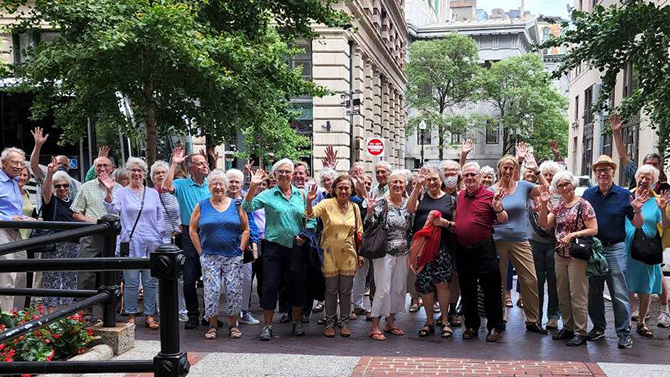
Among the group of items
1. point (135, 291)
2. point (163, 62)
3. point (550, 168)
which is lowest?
point (135, 291)

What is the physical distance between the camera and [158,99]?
12148 millimetres

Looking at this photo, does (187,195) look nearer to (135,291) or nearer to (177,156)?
(177,156)

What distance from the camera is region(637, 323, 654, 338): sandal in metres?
6.95

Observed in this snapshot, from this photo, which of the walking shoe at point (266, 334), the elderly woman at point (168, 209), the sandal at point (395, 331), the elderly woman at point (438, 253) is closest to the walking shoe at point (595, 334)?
the elderly woman at point (438, 253)

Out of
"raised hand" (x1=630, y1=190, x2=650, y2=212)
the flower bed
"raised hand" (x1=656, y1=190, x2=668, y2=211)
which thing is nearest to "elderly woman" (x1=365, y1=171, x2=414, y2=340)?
"raised hand" (x1=630, y1=190, x2=650, y2=212)

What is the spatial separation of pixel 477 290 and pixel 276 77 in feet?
21.3

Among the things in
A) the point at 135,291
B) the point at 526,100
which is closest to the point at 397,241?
the point at 135,291

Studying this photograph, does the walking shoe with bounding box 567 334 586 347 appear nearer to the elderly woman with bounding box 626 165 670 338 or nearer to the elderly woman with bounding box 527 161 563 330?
the elderly woman with bounding box 527 161 563 330

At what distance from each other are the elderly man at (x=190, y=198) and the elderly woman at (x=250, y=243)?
38cm

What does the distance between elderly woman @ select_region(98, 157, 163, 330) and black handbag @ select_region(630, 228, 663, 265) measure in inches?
218

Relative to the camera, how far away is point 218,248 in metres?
6.99

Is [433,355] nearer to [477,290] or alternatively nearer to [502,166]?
[477,290]

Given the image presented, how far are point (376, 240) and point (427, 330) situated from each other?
120 cm

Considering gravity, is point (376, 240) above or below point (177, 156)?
below
